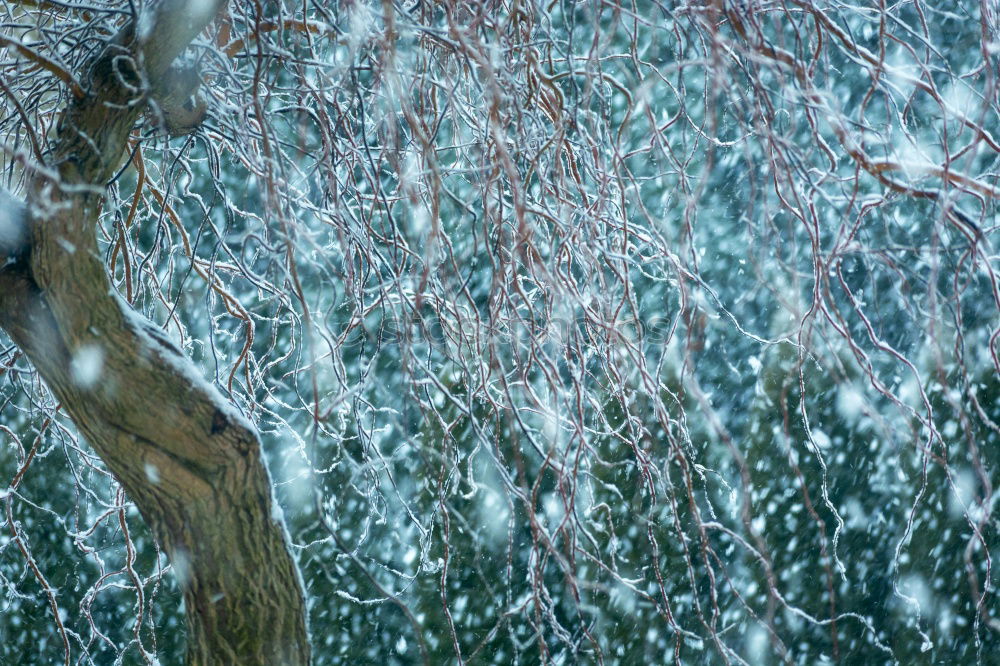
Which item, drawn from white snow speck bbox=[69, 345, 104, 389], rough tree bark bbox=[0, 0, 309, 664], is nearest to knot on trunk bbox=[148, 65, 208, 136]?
rough tree bark bbox=[0, 0, 309, 664]

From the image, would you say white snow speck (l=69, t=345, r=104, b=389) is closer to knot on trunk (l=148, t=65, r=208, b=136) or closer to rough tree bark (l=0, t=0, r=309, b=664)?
rough tree bark (l=0, t=0, r=309, b=664)

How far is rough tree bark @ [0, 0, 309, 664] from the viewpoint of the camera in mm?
1163

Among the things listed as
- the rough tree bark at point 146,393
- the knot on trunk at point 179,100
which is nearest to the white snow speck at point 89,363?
the rough tree bark at point 146,393

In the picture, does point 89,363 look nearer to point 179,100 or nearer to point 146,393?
point 146,393

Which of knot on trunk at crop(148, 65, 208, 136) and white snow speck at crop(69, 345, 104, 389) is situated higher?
knot on trunk at crop(148, 65, 208, 136)

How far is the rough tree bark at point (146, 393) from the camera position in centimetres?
116

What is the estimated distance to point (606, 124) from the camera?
123 centimetres

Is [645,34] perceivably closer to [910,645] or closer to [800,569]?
[800,569]

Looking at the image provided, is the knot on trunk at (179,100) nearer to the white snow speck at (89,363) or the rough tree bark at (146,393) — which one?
the rough tree bark at (146,393)

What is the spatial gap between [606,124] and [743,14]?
8.2 inches

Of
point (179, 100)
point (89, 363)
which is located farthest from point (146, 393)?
point (179, 100)

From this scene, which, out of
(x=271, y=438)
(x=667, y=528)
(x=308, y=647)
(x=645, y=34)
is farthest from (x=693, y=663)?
(x=308, y=647)

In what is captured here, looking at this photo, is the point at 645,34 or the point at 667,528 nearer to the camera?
the point at 667,528

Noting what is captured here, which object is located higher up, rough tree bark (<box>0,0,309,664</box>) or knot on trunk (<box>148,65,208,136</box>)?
knot on trunk (<box>148,65,208,136</box>)
